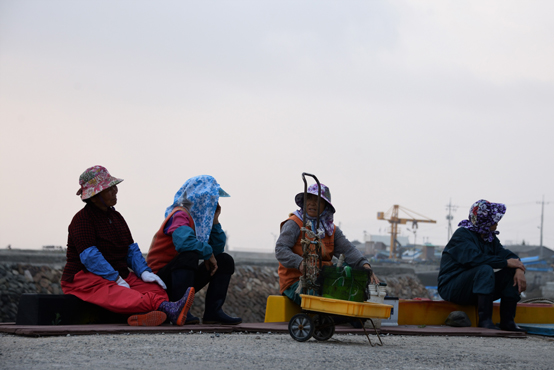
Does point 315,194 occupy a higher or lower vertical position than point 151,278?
higher

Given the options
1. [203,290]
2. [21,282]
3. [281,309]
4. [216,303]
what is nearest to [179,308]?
[216,303]

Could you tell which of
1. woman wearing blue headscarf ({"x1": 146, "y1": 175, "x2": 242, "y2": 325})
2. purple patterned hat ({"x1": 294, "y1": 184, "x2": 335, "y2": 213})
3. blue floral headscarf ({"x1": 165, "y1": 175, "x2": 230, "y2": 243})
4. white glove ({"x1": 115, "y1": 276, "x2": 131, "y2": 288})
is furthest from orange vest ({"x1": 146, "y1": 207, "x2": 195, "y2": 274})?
purple patterned hat ({"x1": 294, "y1": 184, "x2": 335, "y2": 213})

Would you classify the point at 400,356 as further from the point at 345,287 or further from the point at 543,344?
the point at 543,344

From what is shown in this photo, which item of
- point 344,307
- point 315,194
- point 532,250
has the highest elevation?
point 532,250

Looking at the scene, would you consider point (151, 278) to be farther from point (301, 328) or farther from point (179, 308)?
point (301, 328)

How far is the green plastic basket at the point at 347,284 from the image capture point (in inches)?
169

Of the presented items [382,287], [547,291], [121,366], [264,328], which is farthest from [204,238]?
[547,291]

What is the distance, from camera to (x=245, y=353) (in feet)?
11.9

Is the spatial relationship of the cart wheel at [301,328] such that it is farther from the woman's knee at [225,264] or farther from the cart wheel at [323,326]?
the woman's knee at [225,264]

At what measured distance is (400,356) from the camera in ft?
12.6

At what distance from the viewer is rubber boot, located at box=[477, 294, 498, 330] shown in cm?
612

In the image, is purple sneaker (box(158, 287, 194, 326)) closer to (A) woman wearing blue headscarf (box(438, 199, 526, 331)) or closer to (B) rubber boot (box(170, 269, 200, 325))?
(B) rubber boot (box(170, 269, 200, 325))

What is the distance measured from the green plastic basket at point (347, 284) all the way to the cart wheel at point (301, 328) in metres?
0.25

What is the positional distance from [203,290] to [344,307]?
13.1m
